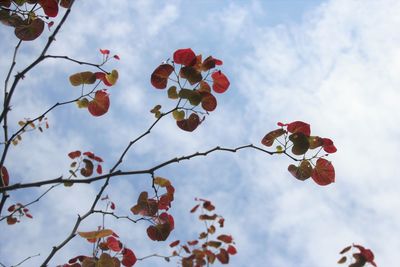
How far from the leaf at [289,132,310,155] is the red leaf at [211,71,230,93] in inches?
16.7

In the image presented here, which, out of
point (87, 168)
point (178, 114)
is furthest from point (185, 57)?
point (87, 168)

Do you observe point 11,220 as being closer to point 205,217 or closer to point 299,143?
point 205,217

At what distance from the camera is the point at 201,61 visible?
5.66ft

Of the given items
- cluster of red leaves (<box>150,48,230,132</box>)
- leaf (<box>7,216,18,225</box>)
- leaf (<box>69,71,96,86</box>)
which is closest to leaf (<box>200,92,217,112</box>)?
cluster of red leaves (<box>150,48,230,132</box>)

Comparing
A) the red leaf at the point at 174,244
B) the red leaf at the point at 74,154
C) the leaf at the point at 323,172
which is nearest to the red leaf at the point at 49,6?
the leaf at the point at 323,172

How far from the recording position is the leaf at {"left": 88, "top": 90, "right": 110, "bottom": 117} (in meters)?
1.92

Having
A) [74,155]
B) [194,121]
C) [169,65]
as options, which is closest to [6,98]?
[169,65]

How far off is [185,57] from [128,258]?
108cm

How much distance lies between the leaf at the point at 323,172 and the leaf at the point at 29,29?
1.46 m

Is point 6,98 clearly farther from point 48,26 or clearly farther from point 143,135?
point 143,135

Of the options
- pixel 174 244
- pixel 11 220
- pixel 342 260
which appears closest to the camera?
pixel 342 260

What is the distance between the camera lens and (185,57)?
1689mm

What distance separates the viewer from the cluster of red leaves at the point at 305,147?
66.9 inches

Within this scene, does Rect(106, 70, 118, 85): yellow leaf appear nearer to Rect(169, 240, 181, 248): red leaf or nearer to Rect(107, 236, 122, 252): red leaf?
Rect(107, 236, 122, 252): red leaf
